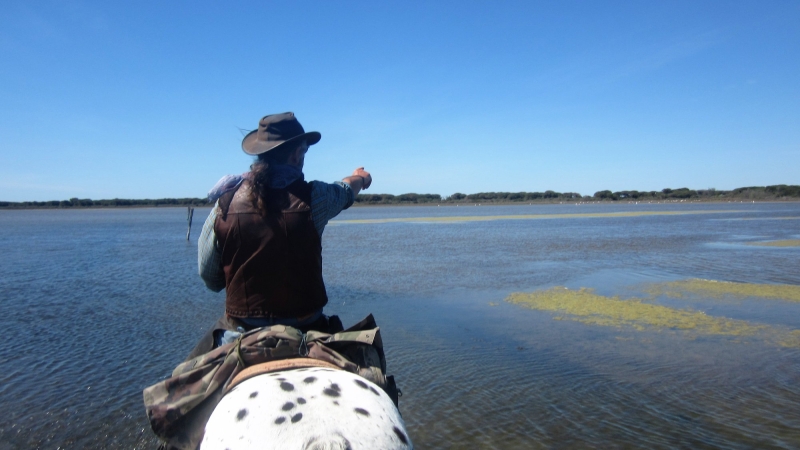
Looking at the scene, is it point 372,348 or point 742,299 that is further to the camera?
point 742,299

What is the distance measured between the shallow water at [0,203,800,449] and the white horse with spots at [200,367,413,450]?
11.6 feet

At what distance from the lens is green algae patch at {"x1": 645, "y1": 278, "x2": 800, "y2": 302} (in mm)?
12102

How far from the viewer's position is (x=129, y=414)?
617cm

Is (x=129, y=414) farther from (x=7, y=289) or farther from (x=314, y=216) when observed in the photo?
(x=7, y=289)

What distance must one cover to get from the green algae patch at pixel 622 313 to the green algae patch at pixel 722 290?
5.06 ft

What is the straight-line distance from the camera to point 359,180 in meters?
3.37

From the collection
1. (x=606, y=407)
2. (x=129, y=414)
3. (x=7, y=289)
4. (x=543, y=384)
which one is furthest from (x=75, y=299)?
(x=606, y=407)

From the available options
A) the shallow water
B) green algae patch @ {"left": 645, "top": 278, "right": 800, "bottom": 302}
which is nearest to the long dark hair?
the shallow water

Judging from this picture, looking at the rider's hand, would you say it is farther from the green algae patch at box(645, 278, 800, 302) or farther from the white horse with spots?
the green algae patch at box(645, 278, 800, 302)

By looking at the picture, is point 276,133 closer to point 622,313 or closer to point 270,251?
point 270,251

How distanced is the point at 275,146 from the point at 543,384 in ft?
16.8

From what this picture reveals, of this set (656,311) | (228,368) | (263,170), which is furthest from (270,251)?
(656,311)

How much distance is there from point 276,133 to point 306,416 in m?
1.59

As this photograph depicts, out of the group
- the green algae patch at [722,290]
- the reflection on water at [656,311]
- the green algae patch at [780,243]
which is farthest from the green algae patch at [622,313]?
the green algae patch at [780,243]
